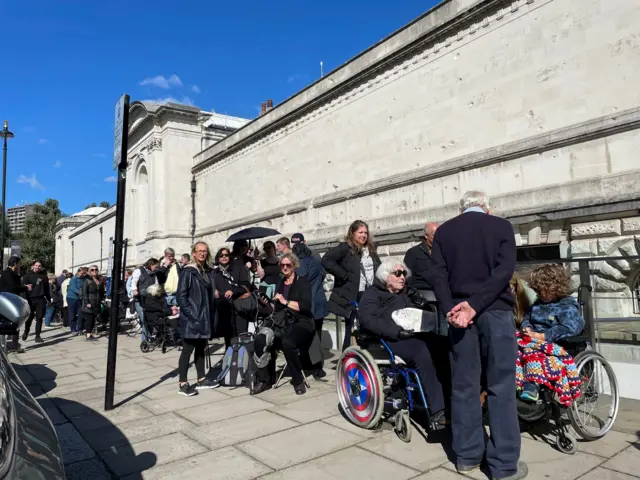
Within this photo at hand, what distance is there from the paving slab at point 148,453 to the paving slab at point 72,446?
5.1 inches

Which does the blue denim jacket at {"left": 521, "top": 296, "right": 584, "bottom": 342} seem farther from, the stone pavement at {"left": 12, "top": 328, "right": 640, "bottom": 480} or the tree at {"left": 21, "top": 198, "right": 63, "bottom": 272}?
the tree at {"left": 21, "top": 198, "right": 63, "bottom": 272}

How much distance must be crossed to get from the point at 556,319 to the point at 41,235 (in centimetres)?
7061

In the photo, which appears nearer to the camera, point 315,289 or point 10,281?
point 315,289

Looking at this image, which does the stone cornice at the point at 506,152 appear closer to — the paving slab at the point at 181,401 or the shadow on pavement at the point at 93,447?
the paving slab at the point at 181,401

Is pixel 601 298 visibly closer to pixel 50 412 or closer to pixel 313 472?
pixel 313 472

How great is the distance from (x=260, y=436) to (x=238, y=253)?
3835 millimetres

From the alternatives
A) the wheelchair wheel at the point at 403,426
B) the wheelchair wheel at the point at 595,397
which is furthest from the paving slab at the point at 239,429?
the wheelchair wheel at the point at 595,397

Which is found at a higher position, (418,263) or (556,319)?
(418,263)

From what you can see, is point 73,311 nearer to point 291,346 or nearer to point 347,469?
point 291,346

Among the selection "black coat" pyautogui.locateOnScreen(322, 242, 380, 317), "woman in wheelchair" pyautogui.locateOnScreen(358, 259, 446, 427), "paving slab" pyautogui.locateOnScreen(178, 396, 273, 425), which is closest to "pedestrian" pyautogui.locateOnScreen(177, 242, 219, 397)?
"paving slab" pyautogui.locateOnScreen(178, 396, 273, 425)

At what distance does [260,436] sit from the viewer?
13.1 ft

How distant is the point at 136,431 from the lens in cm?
424

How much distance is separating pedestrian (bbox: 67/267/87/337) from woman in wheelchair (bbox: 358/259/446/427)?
9878 mm

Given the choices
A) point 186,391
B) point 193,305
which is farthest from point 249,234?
point 186,391
